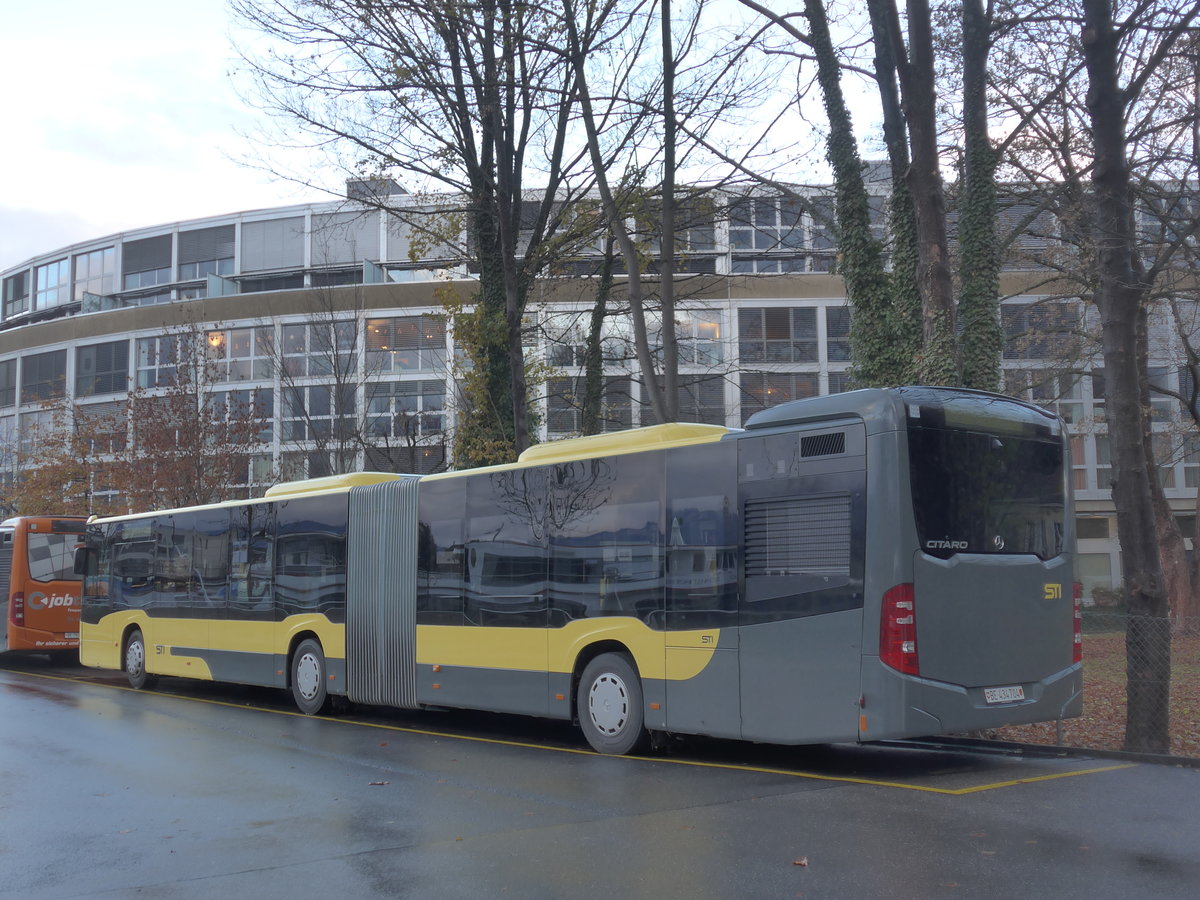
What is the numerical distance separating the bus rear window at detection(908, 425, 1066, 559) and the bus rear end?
0.04ft

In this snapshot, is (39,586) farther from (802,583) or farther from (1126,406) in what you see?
(1126,406)

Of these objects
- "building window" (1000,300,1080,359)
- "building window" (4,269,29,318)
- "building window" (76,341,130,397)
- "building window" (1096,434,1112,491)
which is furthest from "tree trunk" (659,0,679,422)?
"building window" (4,269,29,318)

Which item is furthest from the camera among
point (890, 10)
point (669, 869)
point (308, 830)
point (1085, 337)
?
point (1085, 337)

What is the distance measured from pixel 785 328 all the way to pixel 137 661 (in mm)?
29916

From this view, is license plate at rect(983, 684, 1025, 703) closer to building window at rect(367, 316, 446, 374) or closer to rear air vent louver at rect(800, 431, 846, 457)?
rear air vent louver at rect(800, 431, 846, 457)

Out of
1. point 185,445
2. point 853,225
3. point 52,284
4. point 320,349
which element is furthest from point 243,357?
point 853,225

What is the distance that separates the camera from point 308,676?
15.8 meters

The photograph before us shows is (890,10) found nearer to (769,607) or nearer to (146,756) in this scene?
(769,607)

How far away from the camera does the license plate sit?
9.45 m

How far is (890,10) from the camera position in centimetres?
1417

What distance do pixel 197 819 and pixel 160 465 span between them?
25979 millimetres

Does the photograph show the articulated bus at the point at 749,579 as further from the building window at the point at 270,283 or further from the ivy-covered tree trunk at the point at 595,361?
the building window at the point at 270,283

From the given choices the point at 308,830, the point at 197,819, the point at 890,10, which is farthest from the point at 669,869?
the point at 890,10

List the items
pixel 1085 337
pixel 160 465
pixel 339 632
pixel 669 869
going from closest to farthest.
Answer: pixel 669 869 < pixel 339 632 < pixel 1085 337 < pixel 160 465
